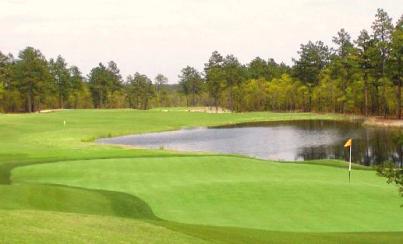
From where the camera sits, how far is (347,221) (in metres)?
18.4

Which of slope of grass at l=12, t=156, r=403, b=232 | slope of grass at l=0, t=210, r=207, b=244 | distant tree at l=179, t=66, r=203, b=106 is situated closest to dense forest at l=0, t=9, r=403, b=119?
distant tree at l=179, t=66, r=203, b=106

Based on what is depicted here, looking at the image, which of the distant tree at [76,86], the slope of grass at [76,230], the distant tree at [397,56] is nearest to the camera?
the slope of grass at [76,230]

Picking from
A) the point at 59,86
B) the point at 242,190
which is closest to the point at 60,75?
the point at 59,86

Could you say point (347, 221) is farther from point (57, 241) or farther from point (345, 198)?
point (57, 241)

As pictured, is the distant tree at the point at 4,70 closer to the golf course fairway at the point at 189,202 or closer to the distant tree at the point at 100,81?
the distant tree at the point at 100,81

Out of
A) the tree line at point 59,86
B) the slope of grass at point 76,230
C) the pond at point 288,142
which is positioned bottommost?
the pond at point 288,142

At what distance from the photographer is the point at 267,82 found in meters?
139

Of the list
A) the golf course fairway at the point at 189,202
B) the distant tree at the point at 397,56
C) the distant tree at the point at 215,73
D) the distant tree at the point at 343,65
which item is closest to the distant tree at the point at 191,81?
the distant tree at the point at 215,73

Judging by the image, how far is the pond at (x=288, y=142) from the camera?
48969 mm

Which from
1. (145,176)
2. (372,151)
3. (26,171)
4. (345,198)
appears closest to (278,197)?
(345,198)

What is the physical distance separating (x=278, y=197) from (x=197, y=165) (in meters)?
10.2

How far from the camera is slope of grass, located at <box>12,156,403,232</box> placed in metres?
18.4

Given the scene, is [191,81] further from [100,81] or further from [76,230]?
[76,230]

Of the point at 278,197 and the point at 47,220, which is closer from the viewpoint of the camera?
the point at 47,220
